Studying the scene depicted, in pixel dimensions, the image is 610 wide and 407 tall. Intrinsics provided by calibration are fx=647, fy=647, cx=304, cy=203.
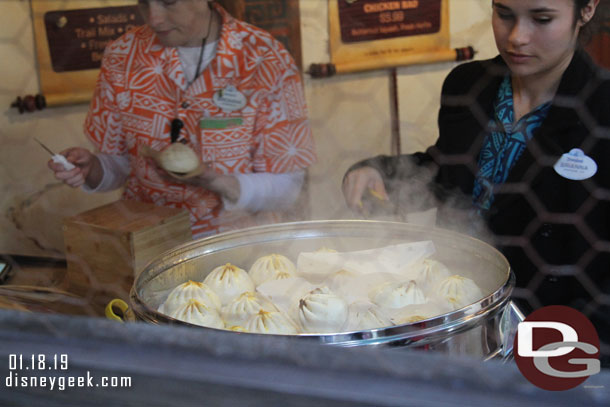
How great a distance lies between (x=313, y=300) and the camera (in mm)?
596

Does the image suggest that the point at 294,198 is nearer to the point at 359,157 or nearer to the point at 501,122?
the point at 501,122

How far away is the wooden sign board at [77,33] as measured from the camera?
6.03ft

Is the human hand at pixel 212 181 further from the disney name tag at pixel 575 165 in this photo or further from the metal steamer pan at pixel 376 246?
the disney name tag at pixel 575 165

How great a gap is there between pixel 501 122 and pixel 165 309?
59cm

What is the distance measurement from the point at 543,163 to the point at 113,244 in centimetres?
62

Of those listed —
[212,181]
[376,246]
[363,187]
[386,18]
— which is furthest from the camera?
[386,18]

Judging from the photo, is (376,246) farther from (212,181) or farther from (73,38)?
(73,38)

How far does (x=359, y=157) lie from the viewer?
225 centimetres

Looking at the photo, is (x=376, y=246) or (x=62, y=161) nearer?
(x=376, y=246)

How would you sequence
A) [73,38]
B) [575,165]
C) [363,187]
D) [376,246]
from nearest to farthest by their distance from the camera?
1. [376,246]
2. [575,165]
3. [363,187]
4. [73,38]

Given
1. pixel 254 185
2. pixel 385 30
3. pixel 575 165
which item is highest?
pixel 385 30

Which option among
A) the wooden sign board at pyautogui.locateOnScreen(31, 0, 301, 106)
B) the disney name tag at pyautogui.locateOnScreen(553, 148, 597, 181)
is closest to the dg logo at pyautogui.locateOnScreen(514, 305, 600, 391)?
the disney name tag at pyautogui.locateOnScreen(553, 148, 597, 181)

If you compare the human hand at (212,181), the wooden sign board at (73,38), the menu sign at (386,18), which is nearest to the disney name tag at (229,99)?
the human hand at (212,181)

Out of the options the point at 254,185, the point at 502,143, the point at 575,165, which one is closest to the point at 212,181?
the point at 254,185
